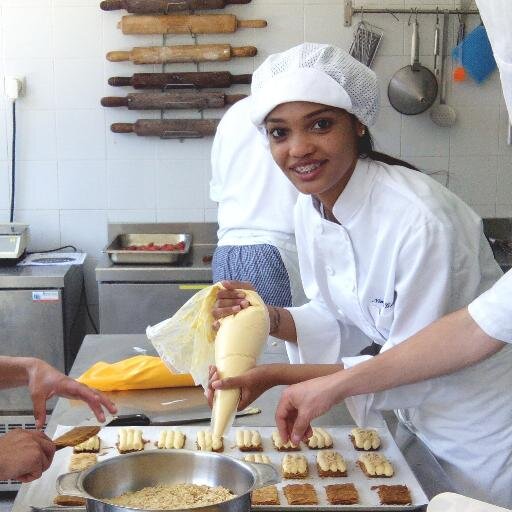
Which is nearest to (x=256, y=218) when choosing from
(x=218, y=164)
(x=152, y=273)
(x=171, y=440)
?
(x=218, y=164)

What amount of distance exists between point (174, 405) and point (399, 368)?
677 millimetres

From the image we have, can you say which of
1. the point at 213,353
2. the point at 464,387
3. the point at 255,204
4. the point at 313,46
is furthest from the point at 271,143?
the point at 255,204

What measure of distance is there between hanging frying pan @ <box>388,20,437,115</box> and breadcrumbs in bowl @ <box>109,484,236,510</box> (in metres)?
3.15

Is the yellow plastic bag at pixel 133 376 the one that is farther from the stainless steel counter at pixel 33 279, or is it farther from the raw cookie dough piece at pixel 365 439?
Answer: the stainless steel counter at pixel 33 279

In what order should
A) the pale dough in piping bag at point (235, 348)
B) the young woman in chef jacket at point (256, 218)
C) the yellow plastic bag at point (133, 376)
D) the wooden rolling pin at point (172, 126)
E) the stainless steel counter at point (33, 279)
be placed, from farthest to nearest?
the wooden rolling pin at point (172, 126), the stainless steel counter at point (33, 279), the young woman in chef jacket at point (256, 218), the yellow plastic bag at point (133, 376), the pale dough in piping bag at point (235, 348)

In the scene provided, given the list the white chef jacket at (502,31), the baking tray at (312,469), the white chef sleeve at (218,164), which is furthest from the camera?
the white chef sleeve at (218,164)

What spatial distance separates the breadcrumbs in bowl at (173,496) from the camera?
1351mm

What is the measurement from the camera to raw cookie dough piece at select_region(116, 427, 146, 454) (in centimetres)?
171

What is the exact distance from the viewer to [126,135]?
4285mm

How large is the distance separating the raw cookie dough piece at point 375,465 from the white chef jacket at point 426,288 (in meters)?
0.07

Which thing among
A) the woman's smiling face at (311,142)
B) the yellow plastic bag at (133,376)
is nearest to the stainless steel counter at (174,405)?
the yellow plastic bag at (133,376)

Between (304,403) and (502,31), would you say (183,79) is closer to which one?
(304,403)

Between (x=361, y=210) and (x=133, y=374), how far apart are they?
772mm

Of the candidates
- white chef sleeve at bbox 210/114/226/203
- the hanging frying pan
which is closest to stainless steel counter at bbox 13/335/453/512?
white chef sleeve at bbox 210/114/226/203
